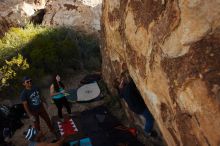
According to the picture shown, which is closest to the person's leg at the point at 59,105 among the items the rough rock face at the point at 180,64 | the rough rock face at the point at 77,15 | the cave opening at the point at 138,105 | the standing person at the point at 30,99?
the standing person at the point at 30,99

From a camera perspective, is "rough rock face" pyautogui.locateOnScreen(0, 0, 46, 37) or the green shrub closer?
the green shrub

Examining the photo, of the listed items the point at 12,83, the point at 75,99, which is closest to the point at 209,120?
the point at 75,99

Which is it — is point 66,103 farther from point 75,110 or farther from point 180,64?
point 180,64

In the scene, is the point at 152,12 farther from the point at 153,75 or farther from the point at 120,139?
the point at 120,139

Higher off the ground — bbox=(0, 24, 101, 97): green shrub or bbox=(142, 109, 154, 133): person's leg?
bbox=(0, 24, 101, 97): green shrub

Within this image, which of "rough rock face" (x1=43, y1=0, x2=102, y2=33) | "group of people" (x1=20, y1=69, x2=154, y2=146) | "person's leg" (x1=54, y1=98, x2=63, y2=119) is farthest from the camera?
"rough rock face" (x1=43, y1=0, x2=102, y2=33)

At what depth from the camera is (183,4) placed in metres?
4.39

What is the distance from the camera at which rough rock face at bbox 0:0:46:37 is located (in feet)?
43.5

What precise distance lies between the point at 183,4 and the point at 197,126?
4.60ft

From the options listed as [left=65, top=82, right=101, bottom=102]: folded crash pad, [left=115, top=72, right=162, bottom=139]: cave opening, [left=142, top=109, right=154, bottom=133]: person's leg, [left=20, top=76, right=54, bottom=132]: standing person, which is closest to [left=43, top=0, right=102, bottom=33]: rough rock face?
[left=65, top=82, right=101, bottom=102]: folded crash pad

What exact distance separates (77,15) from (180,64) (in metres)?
8.37

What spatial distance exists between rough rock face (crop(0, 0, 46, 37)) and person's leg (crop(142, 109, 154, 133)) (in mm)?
7673

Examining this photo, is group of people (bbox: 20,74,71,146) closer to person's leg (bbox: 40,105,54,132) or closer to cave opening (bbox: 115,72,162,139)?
person's leg (bbox: 40,105,54,132)

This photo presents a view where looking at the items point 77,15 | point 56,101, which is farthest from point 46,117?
point 77,15
